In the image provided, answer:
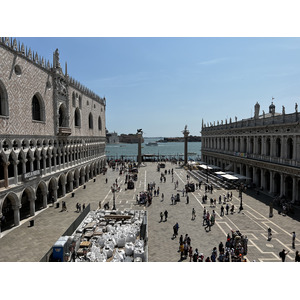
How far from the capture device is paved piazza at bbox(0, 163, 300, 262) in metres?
15.9

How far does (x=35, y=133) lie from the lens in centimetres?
2452

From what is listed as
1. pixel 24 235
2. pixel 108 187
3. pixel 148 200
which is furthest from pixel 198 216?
pixel 108 187

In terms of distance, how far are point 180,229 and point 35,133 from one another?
16.6 metres

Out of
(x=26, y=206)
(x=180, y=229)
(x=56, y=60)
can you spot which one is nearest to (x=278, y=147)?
(x=180, y=229)

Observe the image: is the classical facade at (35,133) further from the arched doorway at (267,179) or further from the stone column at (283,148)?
the arched doorway at (267,179)

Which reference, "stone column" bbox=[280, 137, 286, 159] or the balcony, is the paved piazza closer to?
"stone column" bbox=[280, 137, 286, 159]

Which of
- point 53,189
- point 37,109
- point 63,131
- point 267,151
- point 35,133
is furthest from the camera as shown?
point 267,151

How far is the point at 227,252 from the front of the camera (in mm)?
14641

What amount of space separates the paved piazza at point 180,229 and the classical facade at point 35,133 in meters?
2.50

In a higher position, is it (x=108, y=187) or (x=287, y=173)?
(x=287, y=173)

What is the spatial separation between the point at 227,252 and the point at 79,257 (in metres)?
8.88

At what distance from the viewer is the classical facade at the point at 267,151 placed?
88.1 feet

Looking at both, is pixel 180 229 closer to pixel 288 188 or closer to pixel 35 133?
pixel 35 133

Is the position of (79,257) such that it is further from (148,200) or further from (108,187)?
(108,187)
